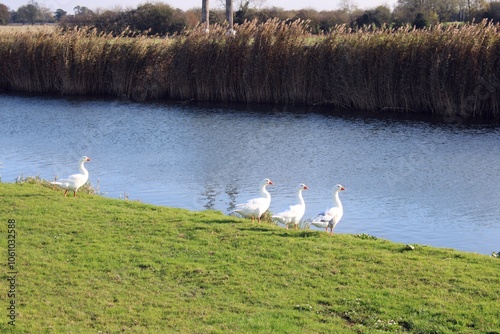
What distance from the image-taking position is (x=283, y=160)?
885 inches

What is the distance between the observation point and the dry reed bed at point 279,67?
2955cm

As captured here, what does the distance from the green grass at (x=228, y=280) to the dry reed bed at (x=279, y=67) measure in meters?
19.7

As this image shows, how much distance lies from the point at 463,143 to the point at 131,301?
61.0 feet

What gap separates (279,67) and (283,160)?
11662 mm

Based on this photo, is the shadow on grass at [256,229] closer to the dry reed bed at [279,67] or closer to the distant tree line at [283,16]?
the dry reed bed at [279,67]

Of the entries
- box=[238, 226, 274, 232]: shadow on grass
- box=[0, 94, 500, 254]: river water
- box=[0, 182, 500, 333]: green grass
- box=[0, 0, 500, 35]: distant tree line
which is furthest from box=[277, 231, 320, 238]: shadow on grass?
box=[0, 0, 500, 35]: distant tree line

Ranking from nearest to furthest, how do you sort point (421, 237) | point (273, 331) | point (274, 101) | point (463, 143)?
point (273, 331) → point (421, 237) → point (463, 143) → point (274, 101)

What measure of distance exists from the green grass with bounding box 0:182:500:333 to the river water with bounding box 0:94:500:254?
433 centimetres

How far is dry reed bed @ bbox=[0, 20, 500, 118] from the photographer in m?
29.5

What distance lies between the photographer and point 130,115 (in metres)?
31.7

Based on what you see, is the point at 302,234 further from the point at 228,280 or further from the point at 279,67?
the point at 279,67

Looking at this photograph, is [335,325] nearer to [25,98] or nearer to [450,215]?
[450,215]

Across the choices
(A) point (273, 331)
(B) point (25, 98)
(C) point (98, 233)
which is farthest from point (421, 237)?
(B) point (25, 98)

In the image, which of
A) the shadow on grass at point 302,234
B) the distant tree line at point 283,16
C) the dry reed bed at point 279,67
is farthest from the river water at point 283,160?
the distant tree line at point 283,16
